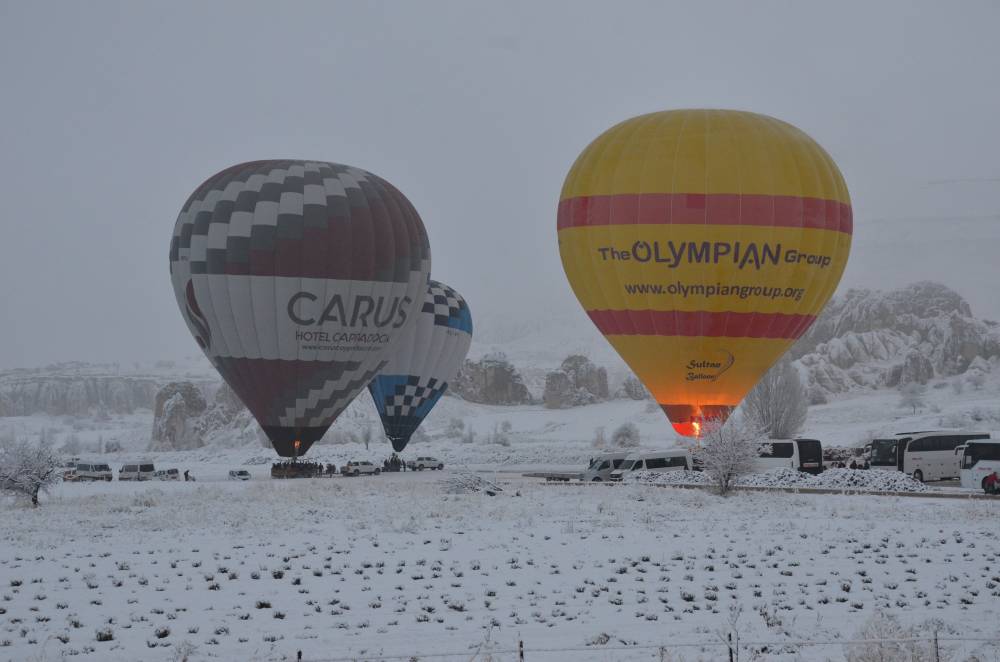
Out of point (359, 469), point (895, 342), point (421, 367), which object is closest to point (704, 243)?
point (421, 367)

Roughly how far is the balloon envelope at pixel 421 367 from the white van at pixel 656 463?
13.9m

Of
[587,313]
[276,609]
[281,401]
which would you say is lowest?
[276,609]

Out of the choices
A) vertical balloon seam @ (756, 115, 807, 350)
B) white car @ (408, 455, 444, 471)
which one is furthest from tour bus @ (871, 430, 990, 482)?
white car @ (408, 455, 444, 471)

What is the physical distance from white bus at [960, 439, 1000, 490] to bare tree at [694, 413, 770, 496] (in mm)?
8566

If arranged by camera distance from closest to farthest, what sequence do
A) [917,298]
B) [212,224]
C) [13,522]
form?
1. [13,522]
2. [212,224]
3. [917,298]

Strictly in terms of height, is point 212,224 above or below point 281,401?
above

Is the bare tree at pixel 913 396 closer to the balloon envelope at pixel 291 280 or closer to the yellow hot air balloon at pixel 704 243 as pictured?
the yellow hot air balloon at pixel 704 243

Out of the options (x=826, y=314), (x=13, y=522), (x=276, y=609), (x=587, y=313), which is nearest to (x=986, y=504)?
(x=587, y=313)

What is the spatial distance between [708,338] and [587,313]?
15.8ft

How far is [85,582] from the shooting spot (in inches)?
779

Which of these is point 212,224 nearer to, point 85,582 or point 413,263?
point 413,263

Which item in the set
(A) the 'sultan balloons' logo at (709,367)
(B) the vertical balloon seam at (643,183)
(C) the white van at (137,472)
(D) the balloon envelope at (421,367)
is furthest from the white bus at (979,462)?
(C) the white van at (137,472)

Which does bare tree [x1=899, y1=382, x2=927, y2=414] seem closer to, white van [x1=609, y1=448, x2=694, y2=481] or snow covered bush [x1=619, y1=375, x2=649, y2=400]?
snow covered bush [x1=619, y1=375, x2=649, y2=400]

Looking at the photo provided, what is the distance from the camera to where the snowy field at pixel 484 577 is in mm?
16094
